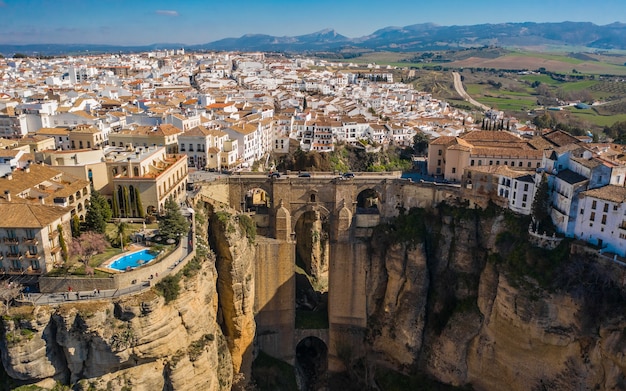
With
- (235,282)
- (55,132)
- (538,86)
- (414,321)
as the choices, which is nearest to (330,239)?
(235,282)

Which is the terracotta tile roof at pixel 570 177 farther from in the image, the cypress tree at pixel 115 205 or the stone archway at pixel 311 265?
the cypress tree at pixel 115 205

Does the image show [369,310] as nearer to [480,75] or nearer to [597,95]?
[597,95]

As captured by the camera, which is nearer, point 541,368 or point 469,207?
point 541,368

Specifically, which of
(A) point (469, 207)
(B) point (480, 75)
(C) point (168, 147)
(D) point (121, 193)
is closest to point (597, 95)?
(B) point (480, 75)

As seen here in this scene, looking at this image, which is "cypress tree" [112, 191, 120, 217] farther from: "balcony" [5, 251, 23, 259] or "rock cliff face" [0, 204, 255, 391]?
"balcony" [5, 251, 23, 259]

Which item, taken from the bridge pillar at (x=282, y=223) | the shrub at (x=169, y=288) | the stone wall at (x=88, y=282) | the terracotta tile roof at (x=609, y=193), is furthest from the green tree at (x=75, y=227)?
the terracotta tile roof at (x=609, y=193)

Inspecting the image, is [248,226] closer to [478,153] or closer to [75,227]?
[75,227]
